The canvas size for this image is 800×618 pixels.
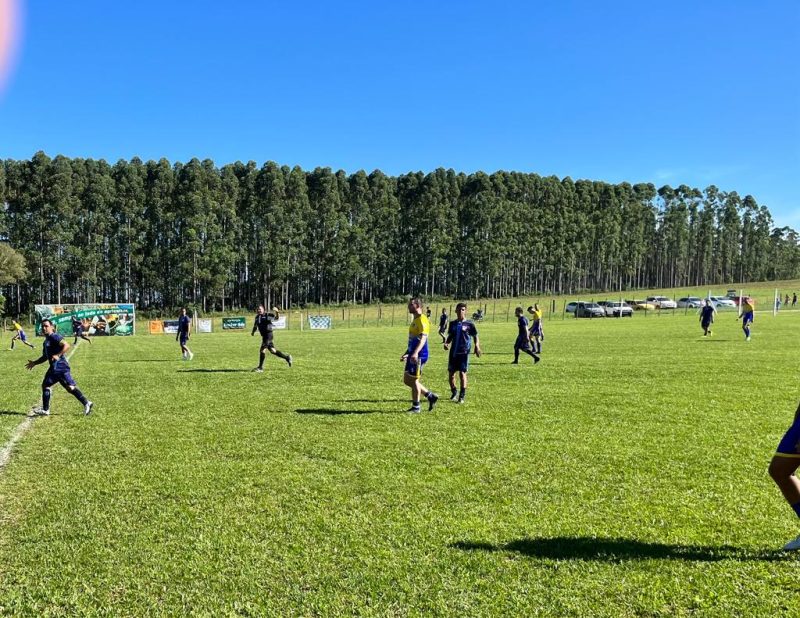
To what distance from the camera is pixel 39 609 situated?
12.4ft

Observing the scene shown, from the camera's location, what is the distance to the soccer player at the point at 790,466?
4195mm

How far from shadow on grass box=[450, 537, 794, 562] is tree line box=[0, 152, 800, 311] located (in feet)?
237

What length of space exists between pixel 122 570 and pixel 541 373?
12.3 metres

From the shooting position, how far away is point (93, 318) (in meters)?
42.6

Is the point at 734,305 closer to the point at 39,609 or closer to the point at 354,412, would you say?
the point at 354,412

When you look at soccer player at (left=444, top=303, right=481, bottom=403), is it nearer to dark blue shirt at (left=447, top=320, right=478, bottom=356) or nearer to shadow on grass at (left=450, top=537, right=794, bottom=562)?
dark blue shirt at (left=447, top=320, right=478, bottom=356)

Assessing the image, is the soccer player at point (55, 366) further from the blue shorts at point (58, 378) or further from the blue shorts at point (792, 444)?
the blue shorts at point (792, 444)

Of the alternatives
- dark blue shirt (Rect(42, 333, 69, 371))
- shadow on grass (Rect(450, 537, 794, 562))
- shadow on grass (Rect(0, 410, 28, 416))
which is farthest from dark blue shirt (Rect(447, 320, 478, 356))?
shadow on grass (Rect(0, 410, 28, 416))

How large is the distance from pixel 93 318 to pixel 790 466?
45831 mm

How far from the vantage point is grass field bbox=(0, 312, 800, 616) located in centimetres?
388

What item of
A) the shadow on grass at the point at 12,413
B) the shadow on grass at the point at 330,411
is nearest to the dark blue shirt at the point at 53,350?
the shadow on grass at the point at 12,413

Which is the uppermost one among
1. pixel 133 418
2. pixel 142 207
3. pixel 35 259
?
pixel 142 207

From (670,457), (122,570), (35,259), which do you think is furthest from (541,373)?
(35,259)

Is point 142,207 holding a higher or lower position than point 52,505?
higher
